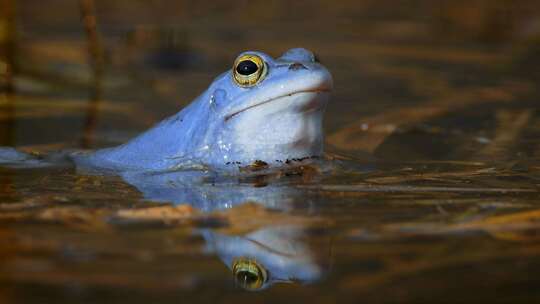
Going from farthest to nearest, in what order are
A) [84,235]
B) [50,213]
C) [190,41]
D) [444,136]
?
[190,41] < [444,136] < [50,213] < [84,235]

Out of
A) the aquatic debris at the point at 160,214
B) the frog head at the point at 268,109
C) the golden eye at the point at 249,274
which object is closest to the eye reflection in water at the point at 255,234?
the golden eye at the point at 249,274

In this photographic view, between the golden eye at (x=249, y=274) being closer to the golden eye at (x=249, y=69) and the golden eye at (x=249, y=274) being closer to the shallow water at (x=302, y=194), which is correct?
the shallow water at (x=302, y=194)

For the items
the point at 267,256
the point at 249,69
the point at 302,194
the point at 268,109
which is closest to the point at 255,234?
the point at 267,256

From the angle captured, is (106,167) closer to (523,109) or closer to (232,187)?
(232,187)

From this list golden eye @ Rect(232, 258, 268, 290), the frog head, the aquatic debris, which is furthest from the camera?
the frog head

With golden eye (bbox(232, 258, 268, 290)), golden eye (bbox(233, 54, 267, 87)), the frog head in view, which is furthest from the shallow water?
golden eye (bbox(233, 54, 267, 87))

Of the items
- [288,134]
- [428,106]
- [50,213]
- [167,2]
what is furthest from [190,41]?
[50,213]

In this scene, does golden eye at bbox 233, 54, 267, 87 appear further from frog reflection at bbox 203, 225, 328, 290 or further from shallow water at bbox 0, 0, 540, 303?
frog reflection at bbox 203, 225, 328, 290
